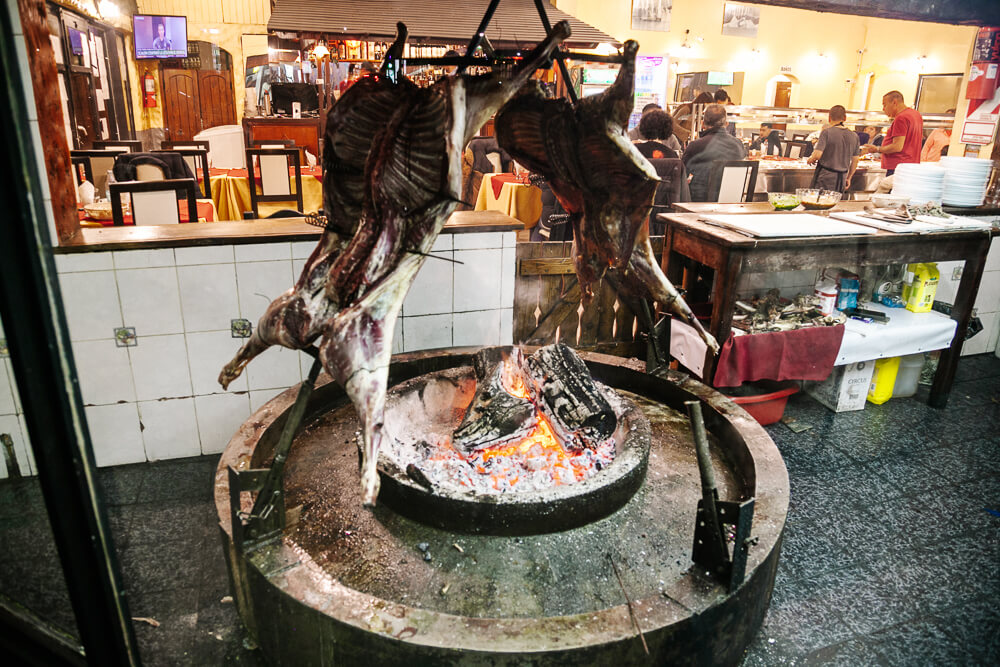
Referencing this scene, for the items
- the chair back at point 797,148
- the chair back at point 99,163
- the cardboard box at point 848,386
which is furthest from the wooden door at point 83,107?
the chair back at point 797,148

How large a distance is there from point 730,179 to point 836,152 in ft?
7.65

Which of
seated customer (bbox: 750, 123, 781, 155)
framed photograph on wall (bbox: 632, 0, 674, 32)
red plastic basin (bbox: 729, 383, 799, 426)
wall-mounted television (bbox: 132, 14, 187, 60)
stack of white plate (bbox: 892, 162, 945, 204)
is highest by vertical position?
framed photograph on wall (bbox: 632, 0, 674, 32)

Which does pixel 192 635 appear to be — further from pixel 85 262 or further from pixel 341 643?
pixel 85 262

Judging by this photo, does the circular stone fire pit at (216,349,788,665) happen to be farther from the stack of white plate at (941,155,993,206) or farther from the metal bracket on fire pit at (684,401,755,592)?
the stack of white plate at (941,155,993,206)

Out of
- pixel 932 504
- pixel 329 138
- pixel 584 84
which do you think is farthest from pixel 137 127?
pixel 932 504

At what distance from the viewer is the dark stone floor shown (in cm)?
269

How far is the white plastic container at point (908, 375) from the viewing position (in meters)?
5.00

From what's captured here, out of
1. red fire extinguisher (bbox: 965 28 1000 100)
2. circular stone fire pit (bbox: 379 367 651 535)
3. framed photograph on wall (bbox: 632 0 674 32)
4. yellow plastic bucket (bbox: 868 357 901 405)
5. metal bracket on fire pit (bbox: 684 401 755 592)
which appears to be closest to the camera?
metal bracket on fire pit (bbox: 684 401 755 592)

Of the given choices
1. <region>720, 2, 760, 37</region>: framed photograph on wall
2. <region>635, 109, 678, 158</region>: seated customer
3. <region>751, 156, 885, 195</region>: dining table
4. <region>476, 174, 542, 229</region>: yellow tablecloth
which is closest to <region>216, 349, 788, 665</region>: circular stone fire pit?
<region>635, 109, 678, 158</region>: seated customer

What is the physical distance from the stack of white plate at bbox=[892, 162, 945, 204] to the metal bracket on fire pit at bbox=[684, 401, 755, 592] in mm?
4197

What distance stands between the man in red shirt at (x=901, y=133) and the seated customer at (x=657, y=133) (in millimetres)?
3686

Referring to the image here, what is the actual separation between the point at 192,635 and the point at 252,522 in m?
0.84

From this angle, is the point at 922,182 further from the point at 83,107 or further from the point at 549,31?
the point at 83,107

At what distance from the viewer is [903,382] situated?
5074mm
